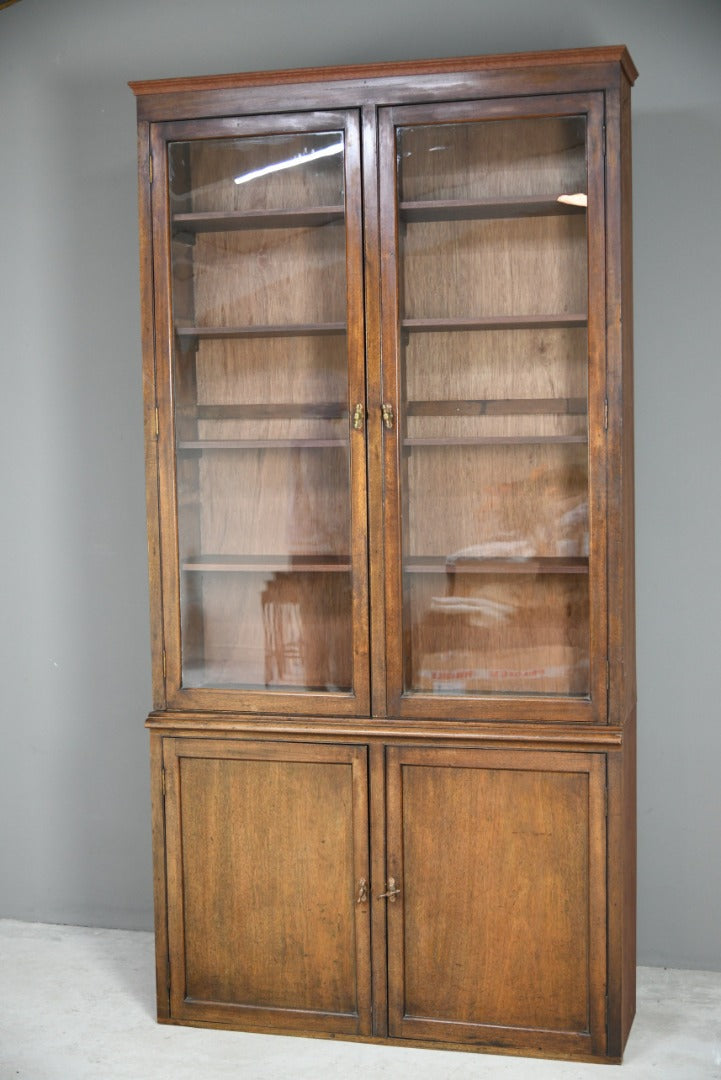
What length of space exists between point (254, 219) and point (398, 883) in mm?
1726

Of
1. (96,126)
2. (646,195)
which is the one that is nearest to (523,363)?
(646,195)

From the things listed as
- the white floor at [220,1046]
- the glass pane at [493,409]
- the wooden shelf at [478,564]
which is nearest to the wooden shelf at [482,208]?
the glass pane at [493,409]

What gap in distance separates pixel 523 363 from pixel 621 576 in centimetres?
59

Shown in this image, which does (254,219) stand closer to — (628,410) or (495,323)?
(495,323)

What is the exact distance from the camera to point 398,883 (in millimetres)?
2953

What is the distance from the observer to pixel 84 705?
3748 mm

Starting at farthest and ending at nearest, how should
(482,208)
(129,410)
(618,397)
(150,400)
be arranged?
(129,410) < (150,400) < (482,208) < (618,397)

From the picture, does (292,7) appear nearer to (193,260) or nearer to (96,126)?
(96,126)

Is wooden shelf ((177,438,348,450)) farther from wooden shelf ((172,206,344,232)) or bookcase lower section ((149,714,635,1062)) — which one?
bookcase lower section ((149,714,635,1062))

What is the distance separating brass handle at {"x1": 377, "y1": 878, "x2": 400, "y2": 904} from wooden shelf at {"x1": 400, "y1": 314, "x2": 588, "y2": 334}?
54.7 inches

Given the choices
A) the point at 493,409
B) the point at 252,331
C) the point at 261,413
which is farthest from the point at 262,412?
the point at 493,409

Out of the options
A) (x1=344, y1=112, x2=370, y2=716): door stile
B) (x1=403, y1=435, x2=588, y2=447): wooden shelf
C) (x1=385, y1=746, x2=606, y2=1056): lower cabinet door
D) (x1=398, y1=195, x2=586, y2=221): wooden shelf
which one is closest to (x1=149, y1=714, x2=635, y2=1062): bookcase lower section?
(x1=385, y1=746, x2=606, y2=1056): lower cabinet door

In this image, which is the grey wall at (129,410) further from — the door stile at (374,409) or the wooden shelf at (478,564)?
the door stile at (374,409)

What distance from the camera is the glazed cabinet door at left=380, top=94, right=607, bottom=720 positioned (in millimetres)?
2836
